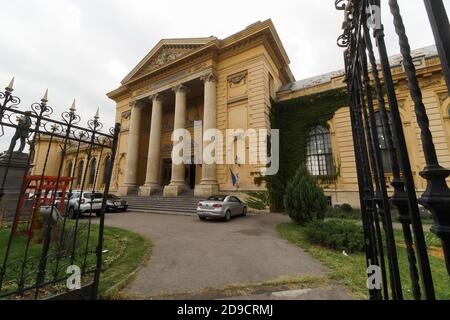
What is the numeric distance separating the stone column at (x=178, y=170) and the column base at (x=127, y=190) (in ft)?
20.0

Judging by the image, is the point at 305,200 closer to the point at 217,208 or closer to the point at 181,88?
the point at 217,208

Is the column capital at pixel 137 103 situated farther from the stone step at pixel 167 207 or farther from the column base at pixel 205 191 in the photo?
the column base at pixel 205 191

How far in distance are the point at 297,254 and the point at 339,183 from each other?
12.3 metres

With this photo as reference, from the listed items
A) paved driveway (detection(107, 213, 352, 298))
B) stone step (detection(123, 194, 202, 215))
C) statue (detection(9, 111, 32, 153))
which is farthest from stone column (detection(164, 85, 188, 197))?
statue (detection(9, 111, 32, 153))

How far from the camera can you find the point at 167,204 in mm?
17031

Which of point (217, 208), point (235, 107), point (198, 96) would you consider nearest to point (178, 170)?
point (235, 107)

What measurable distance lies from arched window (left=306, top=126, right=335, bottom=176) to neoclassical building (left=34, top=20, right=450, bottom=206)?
0.07 m

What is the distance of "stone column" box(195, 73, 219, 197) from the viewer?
17.5 m

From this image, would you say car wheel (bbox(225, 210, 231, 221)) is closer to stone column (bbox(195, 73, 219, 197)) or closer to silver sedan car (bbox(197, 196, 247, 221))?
silver sedan car (bbox(197, 196, 247, 221))

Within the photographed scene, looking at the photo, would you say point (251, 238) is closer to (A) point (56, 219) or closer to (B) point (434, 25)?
(A) point (56, 219)

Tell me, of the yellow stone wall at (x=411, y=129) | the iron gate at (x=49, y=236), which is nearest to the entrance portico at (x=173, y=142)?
the yellow stone wall at (x=411, y=129)

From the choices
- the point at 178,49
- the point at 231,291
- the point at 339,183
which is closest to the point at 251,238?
the point at 231,291

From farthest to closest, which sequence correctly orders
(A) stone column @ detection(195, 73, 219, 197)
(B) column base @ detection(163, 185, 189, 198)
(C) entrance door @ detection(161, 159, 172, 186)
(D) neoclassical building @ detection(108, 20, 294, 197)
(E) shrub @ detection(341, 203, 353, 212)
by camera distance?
1. (C) entrance door @ detection(161, 159, 172, 186)
2. (B) column base @ detection(163, 185, 189, 198)
3. (D) neoclassical building @ detection(108, 20, 294, 197)
4. (A) stone column @ detection(195, 73, 219, 197)
5. (E) shrub @ detection(341, 203, 353, 212)
